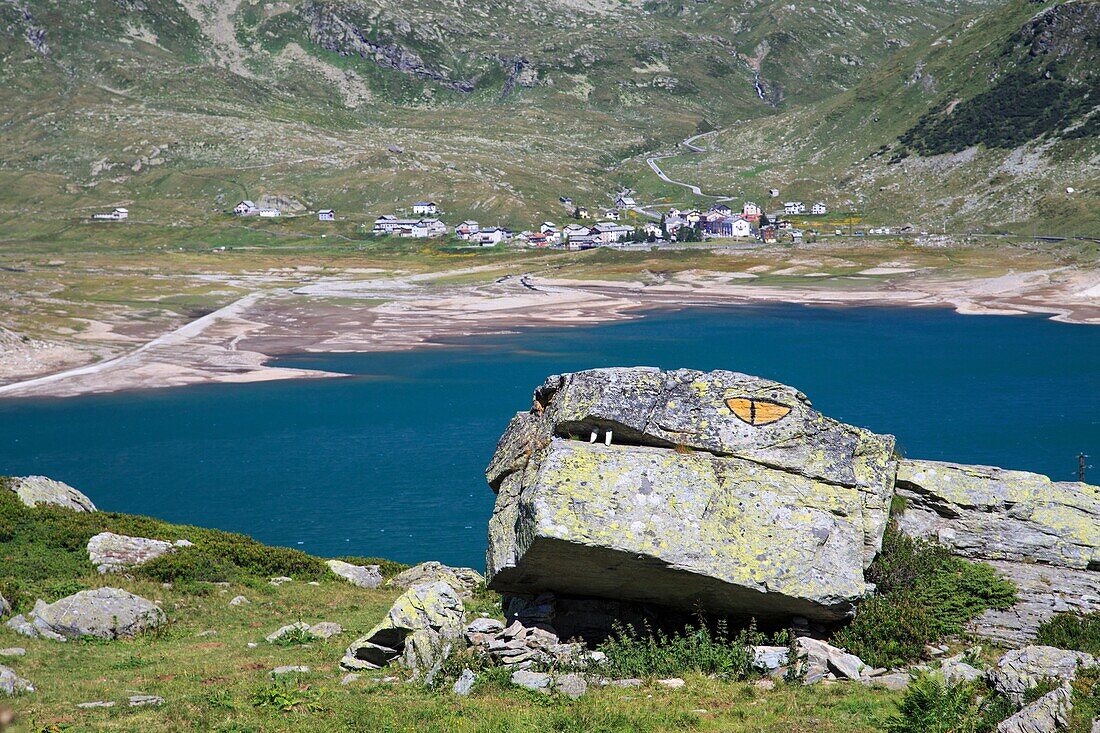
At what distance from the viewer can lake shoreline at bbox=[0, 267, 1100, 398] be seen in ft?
333

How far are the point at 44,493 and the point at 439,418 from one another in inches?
1794

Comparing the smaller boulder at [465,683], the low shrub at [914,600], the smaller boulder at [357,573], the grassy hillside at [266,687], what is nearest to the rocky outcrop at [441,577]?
the smaller boulder at [357,573]

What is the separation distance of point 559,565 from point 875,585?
20.3 feet

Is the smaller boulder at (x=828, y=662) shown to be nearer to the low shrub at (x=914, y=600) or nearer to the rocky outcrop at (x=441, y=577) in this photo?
the low shrub at (x=914, y=600)

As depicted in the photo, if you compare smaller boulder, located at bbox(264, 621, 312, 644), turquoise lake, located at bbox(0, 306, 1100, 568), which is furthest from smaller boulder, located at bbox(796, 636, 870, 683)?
turquoise lake, located at bbox(0, 306, 1100, 568)

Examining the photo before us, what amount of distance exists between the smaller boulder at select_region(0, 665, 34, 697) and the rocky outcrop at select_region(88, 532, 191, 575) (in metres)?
10.1

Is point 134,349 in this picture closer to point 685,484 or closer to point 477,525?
point 477,525

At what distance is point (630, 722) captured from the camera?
559 inches

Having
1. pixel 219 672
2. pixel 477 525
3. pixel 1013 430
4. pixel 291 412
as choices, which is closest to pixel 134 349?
pixel 291 412

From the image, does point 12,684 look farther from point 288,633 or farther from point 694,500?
point 694,500

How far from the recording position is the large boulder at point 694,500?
17078mm

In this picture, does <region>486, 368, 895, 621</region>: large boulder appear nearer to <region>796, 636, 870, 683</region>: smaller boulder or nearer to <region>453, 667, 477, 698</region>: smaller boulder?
<region>796, 636, 870, 683</region>: smaller boulder

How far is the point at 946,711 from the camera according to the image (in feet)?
42.2

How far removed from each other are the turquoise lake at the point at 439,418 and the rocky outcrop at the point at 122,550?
66.0 ft
